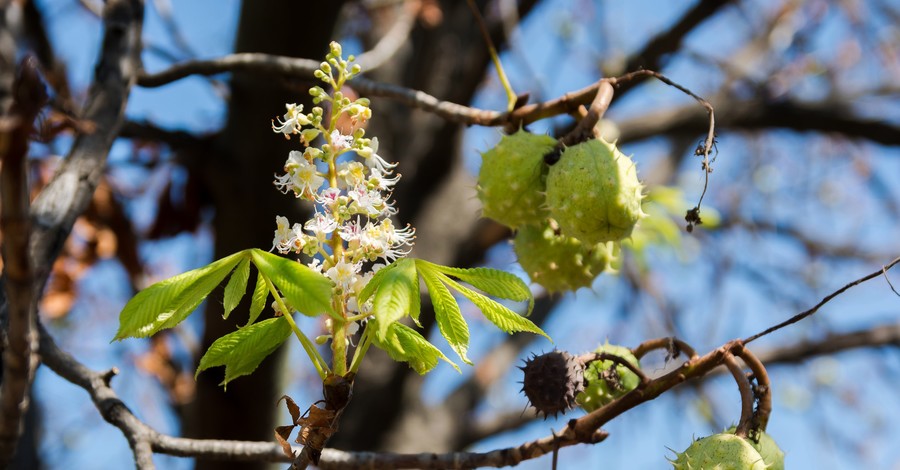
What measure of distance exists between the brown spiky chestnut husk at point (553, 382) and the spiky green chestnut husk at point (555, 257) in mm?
433

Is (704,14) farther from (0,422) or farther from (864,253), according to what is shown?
(0,422)

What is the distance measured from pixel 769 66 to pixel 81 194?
210 inches

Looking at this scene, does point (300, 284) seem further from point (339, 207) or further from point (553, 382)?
point (553, 382)

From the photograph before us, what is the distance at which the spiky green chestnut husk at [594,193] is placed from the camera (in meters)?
1.66

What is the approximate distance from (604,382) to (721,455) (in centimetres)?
37

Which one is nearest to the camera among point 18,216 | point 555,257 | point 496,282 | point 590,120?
point 18,216

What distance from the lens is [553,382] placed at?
1568 millimetres

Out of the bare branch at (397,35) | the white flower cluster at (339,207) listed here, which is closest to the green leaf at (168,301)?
the white flower cluster at (339,207)

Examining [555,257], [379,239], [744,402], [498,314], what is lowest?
[744,402]

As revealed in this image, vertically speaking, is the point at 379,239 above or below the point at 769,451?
above

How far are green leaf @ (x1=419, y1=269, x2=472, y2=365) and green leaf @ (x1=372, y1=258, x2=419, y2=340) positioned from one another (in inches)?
3.1

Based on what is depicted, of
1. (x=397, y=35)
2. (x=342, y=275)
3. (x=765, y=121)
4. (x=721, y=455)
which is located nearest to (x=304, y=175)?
(x=342, y=275)

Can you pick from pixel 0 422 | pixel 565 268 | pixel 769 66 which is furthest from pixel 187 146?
pixel 769 66

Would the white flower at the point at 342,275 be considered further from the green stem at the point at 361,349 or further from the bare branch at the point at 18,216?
the bare branch at the point at 18,216
